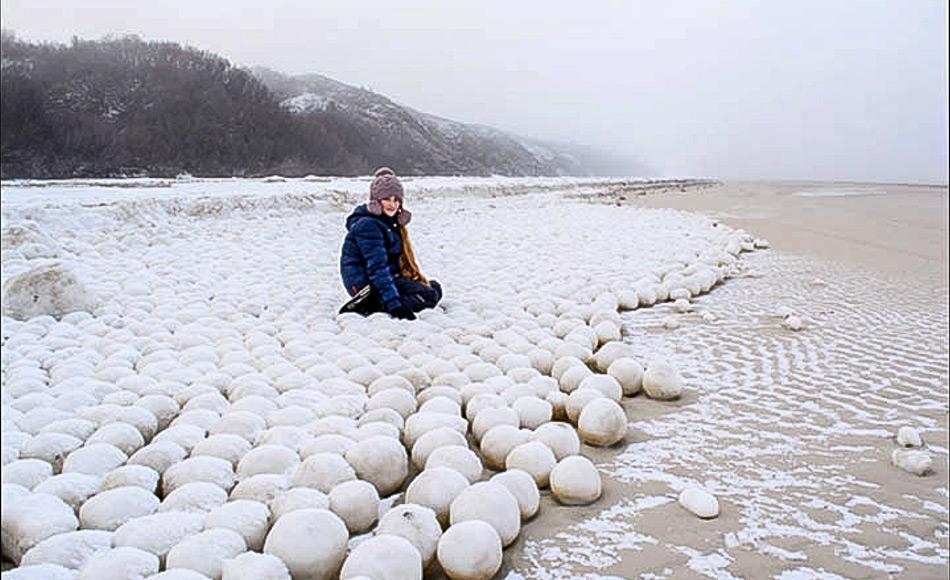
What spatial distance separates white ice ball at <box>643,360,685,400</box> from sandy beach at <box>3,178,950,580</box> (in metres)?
0.04

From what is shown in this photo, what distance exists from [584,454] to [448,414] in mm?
446

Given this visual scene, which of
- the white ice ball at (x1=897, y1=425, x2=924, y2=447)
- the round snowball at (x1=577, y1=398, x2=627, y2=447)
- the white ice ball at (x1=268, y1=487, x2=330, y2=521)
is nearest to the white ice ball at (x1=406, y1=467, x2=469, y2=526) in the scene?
the white ice ball at (x1=268, y1=487, x2=330, y2=521)

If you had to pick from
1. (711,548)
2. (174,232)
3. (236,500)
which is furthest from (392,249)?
(174,232)

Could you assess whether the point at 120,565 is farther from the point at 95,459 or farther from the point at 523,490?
the point at 523,490

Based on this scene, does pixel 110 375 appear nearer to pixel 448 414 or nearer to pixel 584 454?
pixel 448 414

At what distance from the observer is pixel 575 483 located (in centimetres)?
182

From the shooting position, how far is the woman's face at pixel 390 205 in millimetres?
3590

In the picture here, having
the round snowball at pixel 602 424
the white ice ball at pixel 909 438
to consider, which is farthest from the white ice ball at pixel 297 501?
the white ice ball at pixel 909 438

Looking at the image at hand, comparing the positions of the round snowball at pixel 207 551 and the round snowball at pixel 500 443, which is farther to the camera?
the round snowball at pixel 500 443

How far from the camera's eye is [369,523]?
5.47 feet

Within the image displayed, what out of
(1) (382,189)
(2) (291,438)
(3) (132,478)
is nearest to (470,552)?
(2) (291,438)

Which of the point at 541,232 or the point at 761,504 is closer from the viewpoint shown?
the point at 761,504

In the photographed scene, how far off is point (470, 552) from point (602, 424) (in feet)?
2.67

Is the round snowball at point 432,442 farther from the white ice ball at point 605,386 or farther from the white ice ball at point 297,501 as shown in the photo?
the white ice ball at point 605,386
